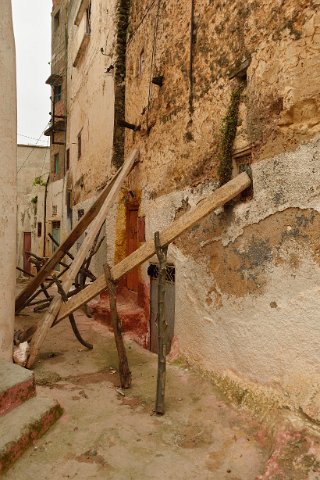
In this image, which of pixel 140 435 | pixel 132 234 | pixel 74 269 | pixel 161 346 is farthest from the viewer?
pixel 132 234

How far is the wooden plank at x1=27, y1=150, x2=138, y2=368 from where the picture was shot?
4.33 meters

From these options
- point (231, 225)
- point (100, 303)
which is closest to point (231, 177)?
point (231, 225)

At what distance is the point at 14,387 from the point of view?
304 cm

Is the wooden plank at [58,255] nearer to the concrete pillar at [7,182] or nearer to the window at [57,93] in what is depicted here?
the concrete pillar at [7,182]

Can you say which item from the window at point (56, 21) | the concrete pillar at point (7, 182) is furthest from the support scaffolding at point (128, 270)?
the window at point (56, 21)

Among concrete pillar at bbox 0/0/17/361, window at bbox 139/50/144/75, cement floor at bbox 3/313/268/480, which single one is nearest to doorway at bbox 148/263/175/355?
cement floor at bbox 3/313/268/480

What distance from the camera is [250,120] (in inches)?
133

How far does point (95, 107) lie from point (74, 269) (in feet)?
16.8

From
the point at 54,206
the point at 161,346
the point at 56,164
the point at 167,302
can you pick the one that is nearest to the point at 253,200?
the point at 161,346

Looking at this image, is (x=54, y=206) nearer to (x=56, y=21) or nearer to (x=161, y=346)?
(x=56, y=21)

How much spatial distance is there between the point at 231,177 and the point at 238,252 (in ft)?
2.33

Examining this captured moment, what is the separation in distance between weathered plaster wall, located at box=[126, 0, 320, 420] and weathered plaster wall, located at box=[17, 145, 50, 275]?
1368cm

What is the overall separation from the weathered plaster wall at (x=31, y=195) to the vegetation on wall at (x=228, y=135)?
47.6 ft

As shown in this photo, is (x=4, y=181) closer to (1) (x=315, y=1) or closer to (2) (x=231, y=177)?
(2) (x=231, y=177)
